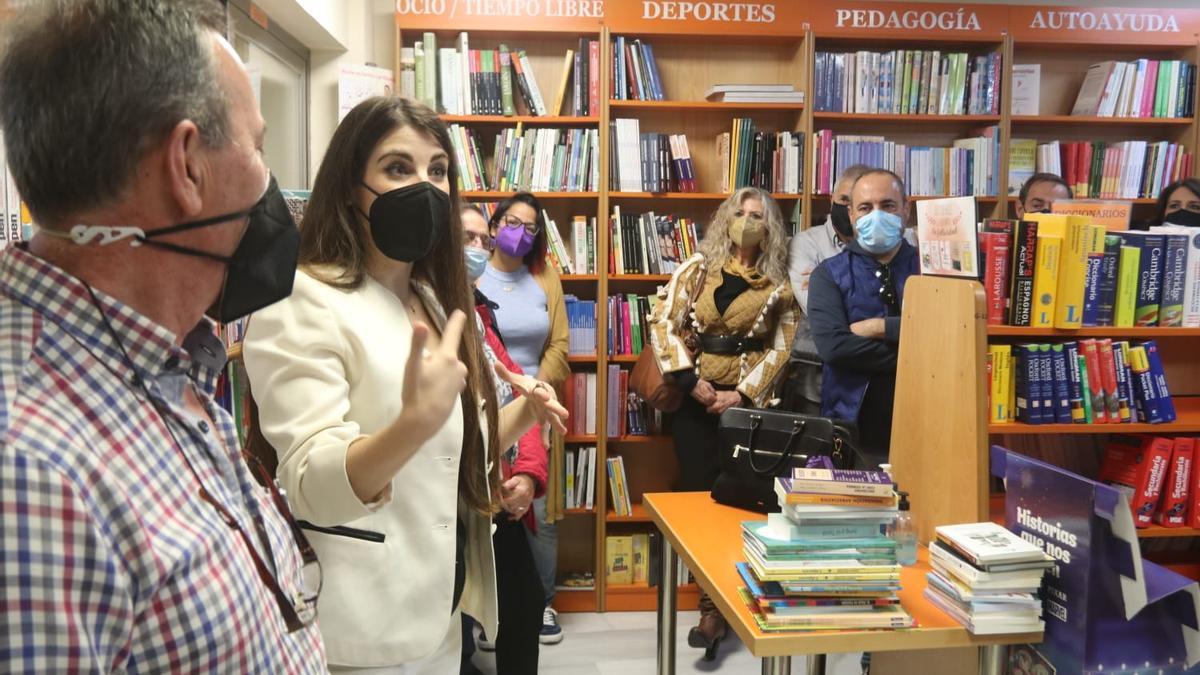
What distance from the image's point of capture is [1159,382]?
2490mm

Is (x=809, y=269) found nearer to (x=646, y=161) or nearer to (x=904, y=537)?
(x=646, y=161)

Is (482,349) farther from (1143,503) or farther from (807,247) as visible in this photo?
(807,247)

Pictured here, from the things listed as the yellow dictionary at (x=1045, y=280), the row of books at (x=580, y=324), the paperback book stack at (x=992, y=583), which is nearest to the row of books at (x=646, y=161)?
the row of books at (x=580, y=324)

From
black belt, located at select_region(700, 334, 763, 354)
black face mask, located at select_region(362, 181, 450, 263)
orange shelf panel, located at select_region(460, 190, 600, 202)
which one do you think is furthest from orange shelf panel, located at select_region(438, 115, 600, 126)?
black face mask, located at select_region(362, 181, 450, 263)

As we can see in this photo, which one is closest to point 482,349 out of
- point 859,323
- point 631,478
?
point 859,323

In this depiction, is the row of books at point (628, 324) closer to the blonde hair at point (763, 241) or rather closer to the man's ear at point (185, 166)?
the blonde hair at point (763, 241)

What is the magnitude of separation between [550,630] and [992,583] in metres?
2.35

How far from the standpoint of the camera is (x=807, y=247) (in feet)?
12.2

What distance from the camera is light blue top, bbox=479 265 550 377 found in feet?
11.8

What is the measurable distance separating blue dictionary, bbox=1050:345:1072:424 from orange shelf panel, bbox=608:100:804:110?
6.65 feet

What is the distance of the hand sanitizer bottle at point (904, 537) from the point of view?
2014 millimetres

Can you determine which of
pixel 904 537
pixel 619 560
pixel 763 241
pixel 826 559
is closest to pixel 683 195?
pixel 763 241

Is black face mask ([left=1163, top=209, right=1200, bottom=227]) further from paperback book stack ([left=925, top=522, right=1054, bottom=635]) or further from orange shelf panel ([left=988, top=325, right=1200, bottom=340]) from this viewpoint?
paperback book stack ([left=925, top=522, right=1054, bottom=635])

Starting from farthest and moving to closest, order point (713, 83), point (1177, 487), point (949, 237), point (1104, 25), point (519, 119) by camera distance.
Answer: point (713, 83)
point (1104, 25)
point (519, 119)
point (1177, 487)
point (949, 237)
